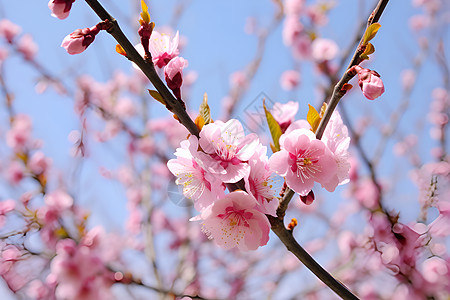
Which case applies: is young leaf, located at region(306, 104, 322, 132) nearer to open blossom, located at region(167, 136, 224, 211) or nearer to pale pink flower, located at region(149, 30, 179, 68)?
open blossom, located at region(167, 136, 224, 211)

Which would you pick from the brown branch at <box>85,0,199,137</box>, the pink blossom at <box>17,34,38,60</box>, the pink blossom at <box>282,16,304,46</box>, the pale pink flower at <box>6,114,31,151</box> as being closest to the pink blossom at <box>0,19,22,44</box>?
the pink blossom at <box>17,34,38,60</box>

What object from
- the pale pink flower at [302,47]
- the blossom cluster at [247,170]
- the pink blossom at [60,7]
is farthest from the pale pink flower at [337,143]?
the pale pink flower at [302,47]

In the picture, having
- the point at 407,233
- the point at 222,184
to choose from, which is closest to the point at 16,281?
the point at 222,184

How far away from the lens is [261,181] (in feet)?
3.55

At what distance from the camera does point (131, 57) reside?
967 millimetres

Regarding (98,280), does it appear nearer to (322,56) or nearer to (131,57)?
(131,57)

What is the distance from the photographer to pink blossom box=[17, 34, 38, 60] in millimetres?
4805

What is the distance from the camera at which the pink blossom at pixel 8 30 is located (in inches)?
179

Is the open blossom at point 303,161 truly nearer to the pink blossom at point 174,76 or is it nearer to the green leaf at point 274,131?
the green leaf at point 274,131

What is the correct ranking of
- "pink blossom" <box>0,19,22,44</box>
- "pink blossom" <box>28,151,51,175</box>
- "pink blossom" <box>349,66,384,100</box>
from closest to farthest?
"pink blossom" <box>349,66,384,100</box> → "pink blossom" <box>28,151,51,175</box> → "pink blossom" <box>0,19,22,44</box>

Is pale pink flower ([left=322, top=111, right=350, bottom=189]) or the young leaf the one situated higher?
the young leaf

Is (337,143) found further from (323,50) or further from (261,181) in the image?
(323,50)

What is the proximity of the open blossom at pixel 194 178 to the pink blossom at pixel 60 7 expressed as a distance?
1.76 feet

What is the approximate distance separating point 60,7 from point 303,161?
89 centimetres
